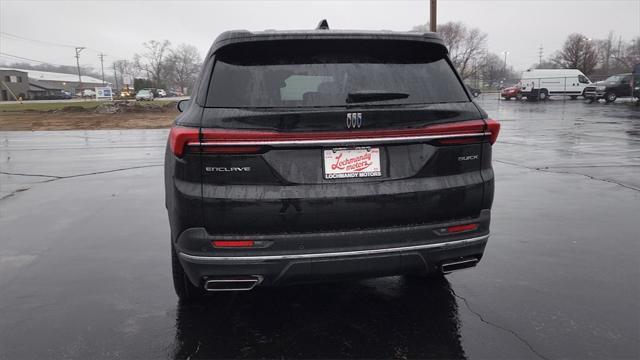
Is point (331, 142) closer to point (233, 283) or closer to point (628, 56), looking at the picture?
point (233, 283)

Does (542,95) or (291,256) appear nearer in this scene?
(291,256)

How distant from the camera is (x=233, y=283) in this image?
9.50 feet

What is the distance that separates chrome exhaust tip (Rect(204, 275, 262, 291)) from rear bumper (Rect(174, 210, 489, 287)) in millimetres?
27

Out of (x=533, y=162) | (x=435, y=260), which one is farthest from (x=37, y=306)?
(x=533, y=162)

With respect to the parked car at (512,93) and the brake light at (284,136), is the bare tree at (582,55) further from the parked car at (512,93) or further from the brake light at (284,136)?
the brake light at (284,136)

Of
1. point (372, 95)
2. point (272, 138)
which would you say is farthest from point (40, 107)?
point (372, 95)

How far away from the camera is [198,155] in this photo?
2.78 meters

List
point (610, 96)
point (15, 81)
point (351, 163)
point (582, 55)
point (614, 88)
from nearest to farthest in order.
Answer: point (351, 163) < point (614, 88) < point (610, 96) < point (582, 55) < point (15, 81)

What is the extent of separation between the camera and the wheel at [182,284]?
3549 millimetres

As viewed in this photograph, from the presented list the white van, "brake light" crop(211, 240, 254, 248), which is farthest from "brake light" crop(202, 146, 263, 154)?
the white van

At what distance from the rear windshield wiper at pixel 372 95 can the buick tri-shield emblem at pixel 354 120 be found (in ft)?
0.32

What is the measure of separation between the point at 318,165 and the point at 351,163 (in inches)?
7.5

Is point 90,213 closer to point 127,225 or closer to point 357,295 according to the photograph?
point 127,225

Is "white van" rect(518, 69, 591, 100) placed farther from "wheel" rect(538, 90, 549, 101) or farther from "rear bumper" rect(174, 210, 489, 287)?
"rear bumper" rect(174, 210, 489, 287)
